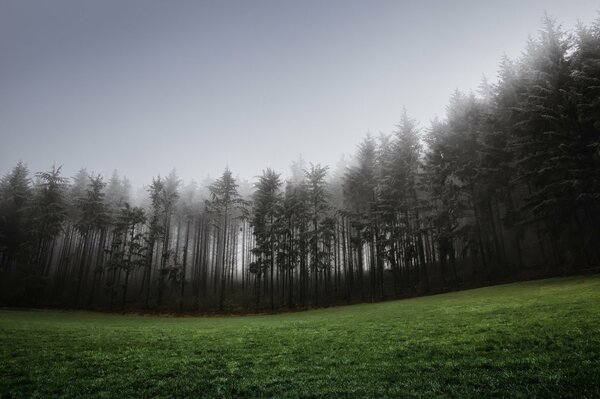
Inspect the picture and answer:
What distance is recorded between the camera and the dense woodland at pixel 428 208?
2983 cm

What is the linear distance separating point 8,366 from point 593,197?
123 ft

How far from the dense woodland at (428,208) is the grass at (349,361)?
16416 mm

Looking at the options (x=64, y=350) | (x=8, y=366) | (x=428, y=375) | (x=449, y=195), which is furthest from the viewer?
(x=449, y=195)

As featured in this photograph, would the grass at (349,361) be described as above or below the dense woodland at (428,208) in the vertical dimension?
below

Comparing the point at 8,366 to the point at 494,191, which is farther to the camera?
the point at 494,191

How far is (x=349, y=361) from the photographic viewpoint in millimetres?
11688

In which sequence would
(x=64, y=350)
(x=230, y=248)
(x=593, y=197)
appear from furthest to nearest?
(x=230, y=248)
(x=593, y=197)
(x=64, y=350)

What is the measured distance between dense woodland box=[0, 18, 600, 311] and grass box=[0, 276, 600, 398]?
16416 mm

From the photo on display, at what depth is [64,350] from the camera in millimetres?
14617

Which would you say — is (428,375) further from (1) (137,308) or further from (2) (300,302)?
(1) (137,308)

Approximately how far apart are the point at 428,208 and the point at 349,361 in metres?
34.5

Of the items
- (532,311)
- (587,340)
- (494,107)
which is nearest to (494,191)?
(494,107)

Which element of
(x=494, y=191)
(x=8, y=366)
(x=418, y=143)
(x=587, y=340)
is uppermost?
(x=418, y=143)

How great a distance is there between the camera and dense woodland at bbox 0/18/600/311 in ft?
97.9
